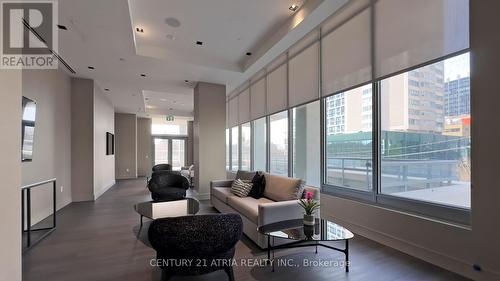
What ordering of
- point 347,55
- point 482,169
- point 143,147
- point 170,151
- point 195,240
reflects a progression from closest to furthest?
1. point 195,240
2. point 482,169
3. point 347,55
4. point 143,147
5. point 170,151

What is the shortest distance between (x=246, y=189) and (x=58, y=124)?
439cm

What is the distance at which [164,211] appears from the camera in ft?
11.8

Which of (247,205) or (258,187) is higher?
(258,187)

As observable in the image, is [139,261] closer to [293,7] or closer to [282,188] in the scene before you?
[282,188]

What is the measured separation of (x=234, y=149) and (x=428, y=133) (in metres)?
6.61

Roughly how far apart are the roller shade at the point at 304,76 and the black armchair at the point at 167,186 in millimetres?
2997

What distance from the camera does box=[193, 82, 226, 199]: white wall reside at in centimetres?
624

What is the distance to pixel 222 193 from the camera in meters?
4.53

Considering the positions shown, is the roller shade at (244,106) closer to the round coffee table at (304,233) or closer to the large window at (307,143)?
the large window at (307,143)

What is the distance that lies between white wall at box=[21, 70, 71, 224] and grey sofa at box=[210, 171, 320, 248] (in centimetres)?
321

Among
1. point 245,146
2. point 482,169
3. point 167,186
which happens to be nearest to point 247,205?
point 167,186

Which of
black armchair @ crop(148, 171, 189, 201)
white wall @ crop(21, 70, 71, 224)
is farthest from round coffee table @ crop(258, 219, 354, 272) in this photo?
white wall @ crop(21, 70, 71, 224)

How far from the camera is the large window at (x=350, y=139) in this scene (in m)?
3.63

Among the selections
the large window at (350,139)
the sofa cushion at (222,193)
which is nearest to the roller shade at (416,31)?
the large window at (350,139)
